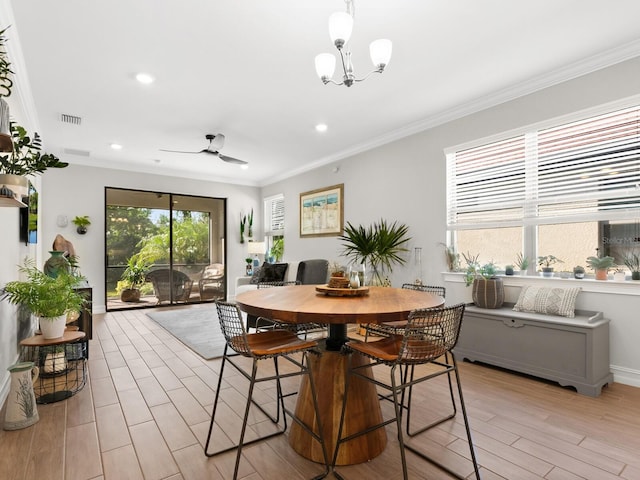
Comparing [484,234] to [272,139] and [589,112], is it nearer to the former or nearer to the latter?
[589,112]

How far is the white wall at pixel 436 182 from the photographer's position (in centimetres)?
288

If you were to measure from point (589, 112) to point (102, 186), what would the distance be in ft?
22.8

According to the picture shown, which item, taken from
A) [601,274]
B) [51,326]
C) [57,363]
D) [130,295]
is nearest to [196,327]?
[57,363]

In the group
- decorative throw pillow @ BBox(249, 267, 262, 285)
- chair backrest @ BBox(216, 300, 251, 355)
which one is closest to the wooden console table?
chair backrest @ BBox(216, 300, 251, 355)

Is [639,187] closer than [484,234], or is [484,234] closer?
[639,187]

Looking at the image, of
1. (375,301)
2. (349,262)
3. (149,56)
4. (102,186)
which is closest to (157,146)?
(102,186)

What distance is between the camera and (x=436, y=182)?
13.9ft

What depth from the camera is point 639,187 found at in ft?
9.25

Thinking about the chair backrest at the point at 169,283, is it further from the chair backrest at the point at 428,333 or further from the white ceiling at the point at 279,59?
the chair backrest at the point at 428,333

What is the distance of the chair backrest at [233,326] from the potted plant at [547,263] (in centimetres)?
300

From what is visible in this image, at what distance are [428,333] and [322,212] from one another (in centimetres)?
443

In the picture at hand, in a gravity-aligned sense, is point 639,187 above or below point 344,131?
below

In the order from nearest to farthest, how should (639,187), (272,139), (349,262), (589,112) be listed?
(639,187) → (589,112) → (272,139) → (349,262)

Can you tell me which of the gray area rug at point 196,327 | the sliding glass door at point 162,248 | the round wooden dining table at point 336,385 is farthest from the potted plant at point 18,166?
the sliding glass door at point 162,248
